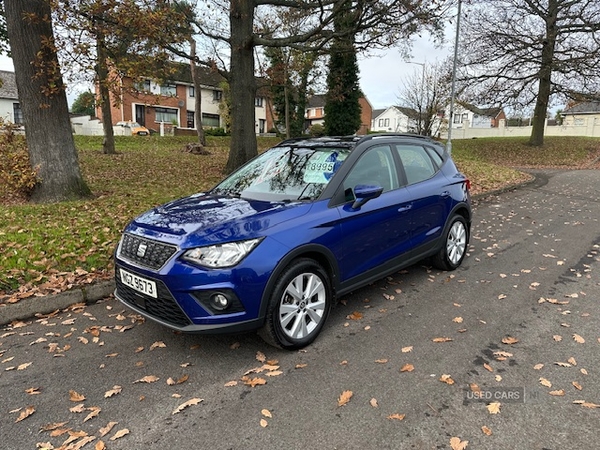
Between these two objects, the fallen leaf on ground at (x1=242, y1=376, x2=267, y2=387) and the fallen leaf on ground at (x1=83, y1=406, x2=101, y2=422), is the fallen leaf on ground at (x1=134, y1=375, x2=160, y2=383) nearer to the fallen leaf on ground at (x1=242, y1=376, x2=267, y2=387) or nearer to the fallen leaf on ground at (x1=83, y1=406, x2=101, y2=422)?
the fallen leaf on ground at (x1=83, y1=406, x2=101, y2=422)

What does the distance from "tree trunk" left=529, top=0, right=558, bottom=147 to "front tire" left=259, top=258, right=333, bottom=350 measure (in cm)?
2423

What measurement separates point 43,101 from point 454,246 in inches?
289

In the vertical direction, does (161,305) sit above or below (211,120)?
below

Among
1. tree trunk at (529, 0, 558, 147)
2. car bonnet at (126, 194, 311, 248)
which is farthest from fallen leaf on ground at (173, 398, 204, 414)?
tree trunk at (529, 0, 558, 147)

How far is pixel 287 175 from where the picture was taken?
13.9 feet

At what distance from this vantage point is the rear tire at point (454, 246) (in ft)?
17.5

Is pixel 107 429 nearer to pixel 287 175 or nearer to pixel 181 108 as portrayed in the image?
pixel 287 175

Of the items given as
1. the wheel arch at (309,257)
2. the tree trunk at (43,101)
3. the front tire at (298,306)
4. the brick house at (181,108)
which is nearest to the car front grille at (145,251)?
the wheel arch at (309,257)

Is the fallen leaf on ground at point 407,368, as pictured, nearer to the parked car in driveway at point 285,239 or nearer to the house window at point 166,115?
the parked car in driveway at point 285,239

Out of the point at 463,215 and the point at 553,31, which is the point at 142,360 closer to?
the point at 463,215

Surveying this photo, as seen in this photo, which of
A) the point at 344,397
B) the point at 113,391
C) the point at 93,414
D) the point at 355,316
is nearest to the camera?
the point at 93,414

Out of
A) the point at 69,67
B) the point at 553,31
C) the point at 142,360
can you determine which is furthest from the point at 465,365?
Result: the point at 553,31

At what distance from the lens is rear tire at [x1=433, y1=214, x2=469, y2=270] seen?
17.5 feet

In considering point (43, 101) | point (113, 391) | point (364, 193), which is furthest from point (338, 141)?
point (43, 101)
